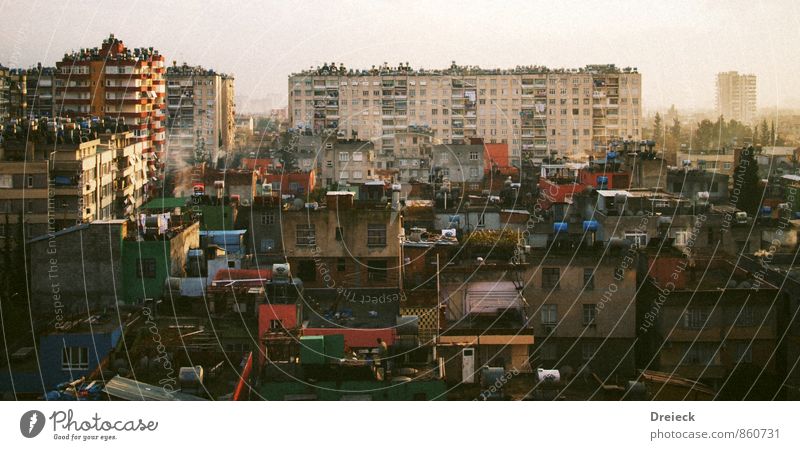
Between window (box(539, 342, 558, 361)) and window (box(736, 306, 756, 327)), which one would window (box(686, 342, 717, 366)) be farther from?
window (box(539, 342, 558, 361))

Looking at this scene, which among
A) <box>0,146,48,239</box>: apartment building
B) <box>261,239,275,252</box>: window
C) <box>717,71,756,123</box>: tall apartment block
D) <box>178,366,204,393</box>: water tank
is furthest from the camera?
<box>717,71,756,123</box>: tall apartment block

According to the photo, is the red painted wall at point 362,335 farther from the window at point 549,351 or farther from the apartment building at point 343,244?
the apartment building at point 343,244

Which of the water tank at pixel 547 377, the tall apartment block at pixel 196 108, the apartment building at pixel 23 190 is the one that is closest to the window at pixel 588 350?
the water tank at pixel 547 377

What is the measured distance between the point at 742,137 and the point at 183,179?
22.1 feet

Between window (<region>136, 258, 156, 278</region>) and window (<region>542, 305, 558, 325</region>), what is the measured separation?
219 centimetres

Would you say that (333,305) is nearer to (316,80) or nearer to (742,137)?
(742,137)

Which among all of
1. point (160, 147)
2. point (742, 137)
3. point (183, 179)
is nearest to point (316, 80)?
point (160, 147)

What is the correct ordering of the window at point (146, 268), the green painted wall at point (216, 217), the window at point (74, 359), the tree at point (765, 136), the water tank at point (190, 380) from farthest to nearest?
the tree at point (765, 136), the green painted wall at point (216, 217), the window at point (146, 268), the window at point (74, 359), the water tank at point (190, 380)

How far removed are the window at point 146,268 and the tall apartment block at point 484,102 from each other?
46.9ft

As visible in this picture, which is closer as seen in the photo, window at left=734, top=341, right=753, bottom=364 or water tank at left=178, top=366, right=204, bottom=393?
water tank at left=178, top=366, right=204, bottom=393

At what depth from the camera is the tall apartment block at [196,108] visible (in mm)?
21484

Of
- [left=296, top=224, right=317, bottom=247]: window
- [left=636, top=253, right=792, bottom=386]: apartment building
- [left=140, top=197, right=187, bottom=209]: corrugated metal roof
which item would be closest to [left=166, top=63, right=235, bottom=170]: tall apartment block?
[left=140, top=197, right=187, bottom=209]: corrugated metal roof

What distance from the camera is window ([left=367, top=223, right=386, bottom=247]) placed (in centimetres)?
758

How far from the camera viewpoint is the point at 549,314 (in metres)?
7.08
